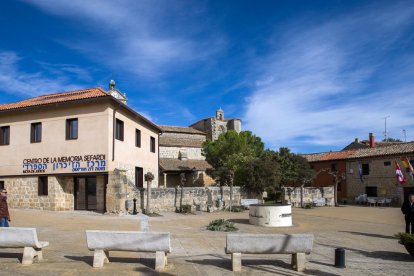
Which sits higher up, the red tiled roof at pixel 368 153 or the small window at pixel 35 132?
the small window at pixel 35 132

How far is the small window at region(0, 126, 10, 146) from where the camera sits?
21047 millimetres

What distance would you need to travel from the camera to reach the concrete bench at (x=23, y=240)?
741cm

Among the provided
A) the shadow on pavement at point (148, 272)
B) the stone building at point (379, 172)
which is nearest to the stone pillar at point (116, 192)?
the shadow on pavement at point (148, 272)

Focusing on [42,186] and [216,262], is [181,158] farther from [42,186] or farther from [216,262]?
[216,262]

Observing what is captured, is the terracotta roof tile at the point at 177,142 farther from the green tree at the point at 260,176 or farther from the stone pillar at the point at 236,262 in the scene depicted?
the stone pillar at the point at 236,262

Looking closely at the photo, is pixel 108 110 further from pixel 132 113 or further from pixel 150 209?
pixel 150 209

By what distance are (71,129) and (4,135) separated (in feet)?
15.9

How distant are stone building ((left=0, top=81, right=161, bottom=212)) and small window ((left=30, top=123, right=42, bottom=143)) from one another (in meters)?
0.05

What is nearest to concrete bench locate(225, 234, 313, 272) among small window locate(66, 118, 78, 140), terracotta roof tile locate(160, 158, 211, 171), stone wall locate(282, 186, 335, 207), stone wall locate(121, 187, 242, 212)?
stone wall locate(121, 187, 242, 212)

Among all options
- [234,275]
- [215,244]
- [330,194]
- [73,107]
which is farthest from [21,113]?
[330,194]

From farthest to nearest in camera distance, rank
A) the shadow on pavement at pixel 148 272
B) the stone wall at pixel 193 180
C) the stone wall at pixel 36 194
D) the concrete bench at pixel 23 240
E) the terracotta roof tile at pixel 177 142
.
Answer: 1. the terracotta roof tile at pixel 177 142
2. the stone wall at pixel 193 180
3. the stone wall at pixel 36 194
4. the concrete bench at pixel 23 240
5. the shadow on pavement at pixel 148 272

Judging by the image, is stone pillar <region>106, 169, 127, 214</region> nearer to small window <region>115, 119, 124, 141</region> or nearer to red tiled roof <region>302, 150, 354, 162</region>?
small window <region>115, 119, 124, 141</region>

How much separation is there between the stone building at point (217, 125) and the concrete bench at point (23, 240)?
44.8m

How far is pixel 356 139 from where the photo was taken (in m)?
51.2
